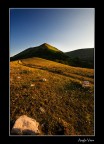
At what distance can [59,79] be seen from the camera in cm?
904

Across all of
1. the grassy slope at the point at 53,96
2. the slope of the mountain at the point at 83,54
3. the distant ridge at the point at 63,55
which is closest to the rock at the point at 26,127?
the grassy slope at the point at 53,96

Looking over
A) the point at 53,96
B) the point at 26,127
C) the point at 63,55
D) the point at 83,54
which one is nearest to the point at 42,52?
the point at 63,55

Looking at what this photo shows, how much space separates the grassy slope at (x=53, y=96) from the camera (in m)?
8.01

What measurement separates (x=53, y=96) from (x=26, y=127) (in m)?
1.56

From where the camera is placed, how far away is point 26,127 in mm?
7762

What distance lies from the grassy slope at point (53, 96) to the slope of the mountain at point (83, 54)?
18.7 inches

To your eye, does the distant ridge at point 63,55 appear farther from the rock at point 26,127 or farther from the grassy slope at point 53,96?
the rock at point 26,127

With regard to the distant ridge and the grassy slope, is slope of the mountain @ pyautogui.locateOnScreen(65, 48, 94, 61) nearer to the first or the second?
the distant ridge

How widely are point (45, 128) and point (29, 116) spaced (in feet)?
2.42

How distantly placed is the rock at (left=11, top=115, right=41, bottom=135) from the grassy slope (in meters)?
0.19

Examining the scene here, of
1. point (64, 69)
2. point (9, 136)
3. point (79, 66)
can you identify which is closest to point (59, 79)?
point (64, 69)

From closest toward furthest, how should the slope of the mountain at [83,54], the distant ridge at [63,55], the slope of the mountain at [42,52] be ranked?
the slope of the mountain at [83,54]
the distant ridge at [63,55]
the slope of the mountain at [42,52]

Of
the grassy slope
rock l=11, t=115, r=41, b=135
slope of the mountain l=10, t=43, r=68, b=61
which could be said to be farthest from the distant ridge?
rock l=11, t=115, r=41, b=135
